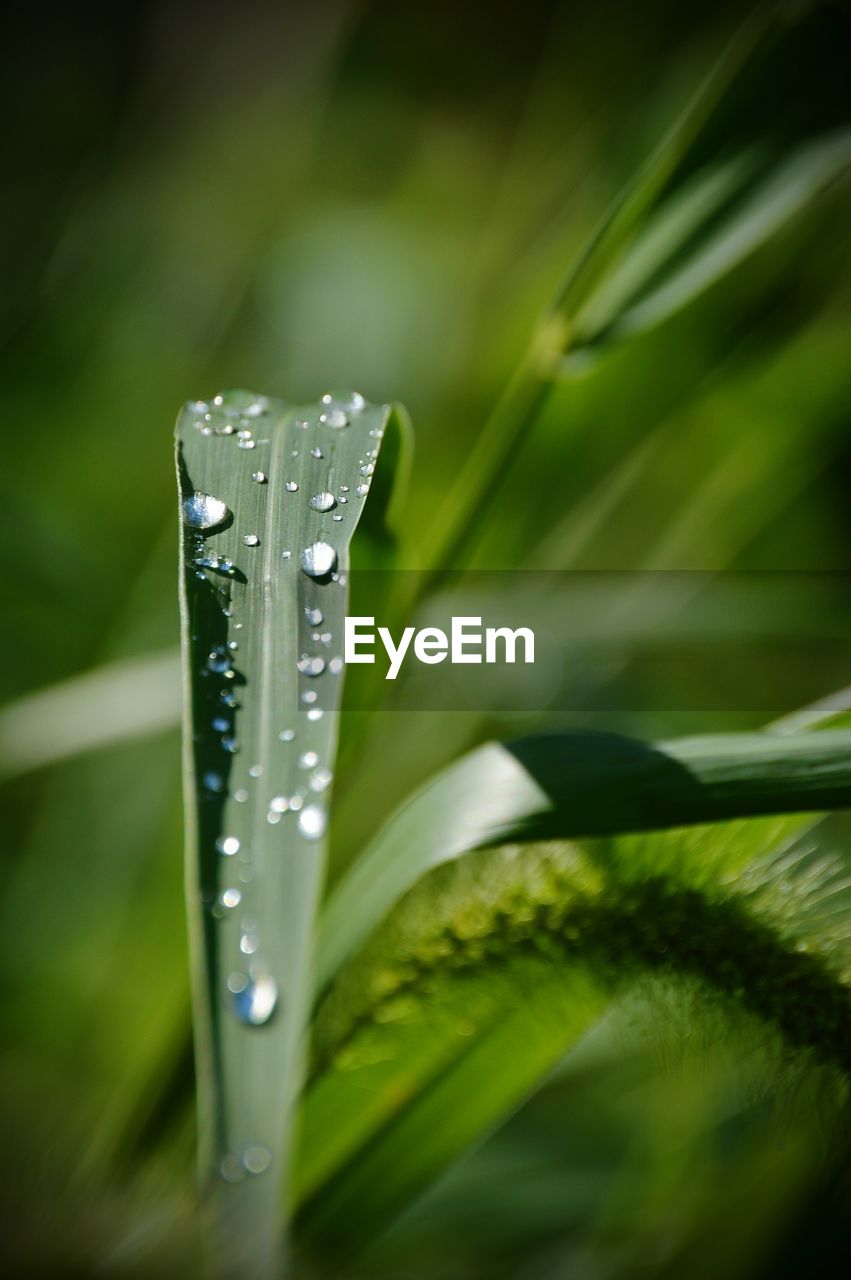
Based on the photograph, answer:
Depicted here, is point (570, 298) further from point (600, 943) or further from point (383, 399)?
point (383, 399)

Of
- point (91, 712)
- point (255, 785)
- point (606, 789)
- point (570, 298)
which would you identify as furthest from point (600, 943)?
point (91, 712)

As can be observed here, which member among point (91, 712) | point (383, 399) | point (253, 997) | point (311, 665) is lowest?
point (253, 997)

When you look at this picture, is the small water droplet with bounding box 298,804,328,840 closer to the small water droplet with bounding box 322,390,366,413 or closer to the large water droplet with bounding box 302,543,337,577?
the large water droplet with bounding box 302,543,337,577

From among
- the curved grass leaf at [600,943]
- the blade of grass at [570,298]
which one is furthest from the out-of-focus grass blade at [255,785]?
the blade of grass at [570,298]

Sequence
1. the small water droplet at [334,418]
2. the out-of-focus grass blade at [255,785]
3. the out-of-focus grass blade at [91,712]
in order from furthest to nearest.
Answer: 1. the out-of-focus grass blade at [91,712]
2. the small water droplet at [334,418]
3. the out-of-focus grass blade at [255,785]


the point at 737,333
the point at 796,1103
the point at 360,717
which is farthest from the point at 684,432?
the point at 796,1103

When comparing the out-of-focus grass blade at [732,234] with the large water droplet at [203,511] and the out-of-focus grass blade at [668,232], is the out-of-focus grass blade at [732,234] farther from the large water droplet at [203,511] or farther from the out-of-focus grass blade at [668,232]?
the large water droplet at [203,511]
